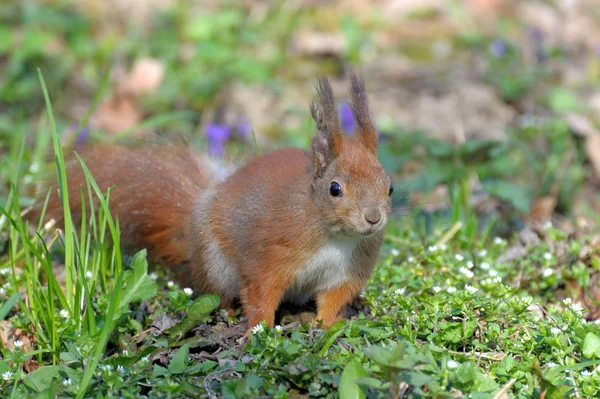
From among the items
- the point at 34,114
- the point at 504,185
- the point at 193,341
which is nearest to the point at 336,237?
the point at 193,341

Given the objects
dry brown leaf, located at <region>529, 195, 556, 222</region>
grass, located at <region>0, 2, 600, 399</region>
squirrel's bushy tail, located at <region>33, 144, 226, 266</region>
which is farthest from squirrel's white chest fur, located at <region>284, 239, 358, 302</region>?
dry brown leaf, located at <region>529, 195, 556, 222</region>

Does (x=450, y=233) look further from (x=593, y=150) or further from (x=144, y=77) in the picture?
(x=144, y=77)

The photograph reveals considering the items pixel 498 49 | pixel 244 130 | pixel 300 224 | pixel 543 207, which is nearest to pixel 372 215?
pixel 300 224

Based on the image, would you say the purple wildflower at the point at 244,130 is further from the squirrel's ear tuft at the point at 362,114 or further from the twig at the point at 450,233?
the squirrel's ear tuft at the point at 362,114

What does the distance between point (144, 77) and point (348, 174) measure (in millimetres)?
3967

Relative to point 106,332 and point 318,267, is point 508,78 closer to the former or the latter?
point 318,267

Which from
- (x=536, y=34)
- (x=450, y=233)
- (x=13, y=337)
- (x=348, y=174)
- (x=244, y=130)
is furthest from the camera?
(x=536, y=34)

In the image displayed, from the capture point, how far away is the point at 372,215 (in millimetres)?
2613

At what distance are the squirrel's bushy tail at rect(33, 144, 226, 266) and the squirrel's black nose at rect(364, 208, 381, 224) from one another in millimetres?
975

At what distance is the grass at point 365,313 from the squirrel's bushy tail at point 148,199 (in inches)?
2.8

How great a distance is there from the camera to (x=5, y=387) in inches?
101

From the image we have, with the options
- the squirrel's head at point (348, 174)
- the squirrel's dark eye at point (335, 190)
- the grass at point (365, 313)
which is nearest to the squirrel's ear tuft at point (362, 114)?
the squirrel's head at point (348, 174)

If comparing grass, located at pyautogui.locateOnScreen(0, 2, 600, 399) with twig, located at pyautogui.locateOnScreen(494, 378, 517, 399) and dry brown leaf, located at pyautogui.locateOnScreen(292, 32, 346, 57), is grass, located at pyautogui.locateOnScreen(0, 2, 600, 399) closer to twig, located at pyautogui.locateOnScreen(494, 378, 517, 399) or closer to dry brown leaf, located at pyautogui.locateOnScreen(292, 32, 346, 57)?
twig, located at pyautogui.locateOnScreen(494, 378, 517, 399)

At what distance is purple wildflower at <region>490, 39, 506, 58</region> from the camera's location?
658 centimetres
